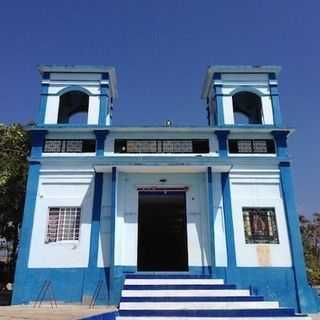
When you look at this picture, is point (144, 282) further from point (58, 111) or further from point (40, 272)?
point (58, 111)

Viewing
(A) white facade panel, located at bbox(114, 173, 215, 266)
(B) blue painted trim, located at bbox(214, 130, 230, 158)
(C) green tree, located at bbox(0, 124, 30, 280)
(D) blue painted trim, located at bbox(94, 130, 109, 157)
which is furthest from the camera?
(C) green tree, located at bbox(0, 124, 30, 280)

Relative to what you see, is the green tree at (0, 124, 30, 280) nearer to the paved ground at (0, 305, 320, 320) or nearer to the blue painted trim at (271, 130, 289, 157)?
the paved ground at (0, 305, 320, 320)

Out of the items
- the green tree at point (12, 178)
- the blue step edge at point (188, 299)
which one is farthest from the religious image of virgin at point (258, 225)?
the green tree at point (12, 178)

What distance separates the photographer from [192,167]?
39.9ft

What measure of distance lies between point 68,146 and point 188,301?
6.81 metres

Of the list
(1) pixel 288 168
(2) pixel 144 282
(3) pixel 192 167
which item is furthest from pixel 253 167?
(2) pixel 144 282

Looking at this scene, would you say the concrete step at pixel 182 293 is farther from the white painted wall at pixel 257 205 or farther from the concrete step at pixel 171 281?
the white painted wall at pixel 257 205

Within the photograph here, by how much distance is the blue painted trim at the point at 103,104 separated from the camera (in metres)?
13.4

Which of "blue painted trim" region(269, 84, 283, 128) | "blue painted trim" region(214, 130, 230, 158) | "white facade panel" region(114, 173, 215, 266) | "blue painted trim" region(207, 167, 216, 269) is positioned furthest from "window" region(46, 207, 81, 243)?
"blue painted trim" region(269, 84, 283, 128)

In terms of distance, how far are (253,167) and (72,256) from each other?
22.4 ft

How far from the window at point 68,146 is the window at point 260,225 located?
19.2ft

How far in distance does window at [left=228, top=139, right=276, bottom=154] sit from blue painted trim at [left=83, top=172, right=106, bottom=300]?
16.0 feet

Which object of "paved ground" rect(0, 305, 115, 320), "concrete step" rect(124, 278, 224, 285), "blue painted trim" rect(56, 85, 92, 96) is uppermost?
"blue painted trim" rect(56, 85, 92, 96)

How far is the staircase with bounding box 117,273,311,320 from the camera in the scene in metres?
8.53
